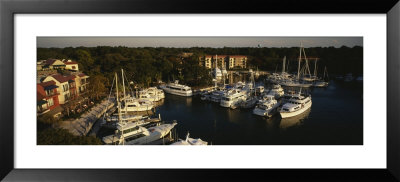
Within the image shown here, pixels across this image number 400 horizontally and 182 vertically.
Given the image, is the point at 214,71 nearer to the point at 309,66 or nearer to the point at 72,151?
the point at 309,66

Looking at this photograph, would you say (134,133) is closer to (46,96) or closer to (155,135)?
(155,135)

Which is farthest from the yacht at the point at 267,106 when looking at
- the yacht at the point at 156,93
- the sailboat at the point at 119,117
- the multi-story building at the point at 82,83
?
the multi-story building at the point at 82,83

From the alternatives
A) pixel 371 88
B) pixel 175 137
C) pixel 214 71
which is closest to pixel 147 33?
pixel 175 137

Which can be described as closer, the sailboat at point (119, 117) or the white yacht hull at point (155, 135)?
the white yacht hull at point (155, 135)

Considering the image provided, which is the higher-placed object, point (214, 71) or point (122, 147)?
point (214, 71)

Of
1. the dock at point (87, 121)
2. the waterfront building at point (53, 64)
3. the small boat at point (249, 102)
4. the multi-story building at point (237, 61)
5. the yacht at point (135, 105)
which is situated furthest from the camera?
the small boat at point (249, 102)

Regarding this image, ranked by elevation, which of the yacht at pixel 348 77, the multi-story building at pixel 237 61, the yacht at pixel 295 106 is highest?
the multi-story building at pixel 237 61

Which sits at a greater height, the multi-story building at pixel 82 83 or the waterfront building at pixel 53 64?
the waterfront building at pixel 53 64

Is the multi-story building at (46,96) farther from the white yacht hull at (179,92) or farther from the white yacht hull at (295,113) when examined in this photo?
the white yacht hull at (295,113)
